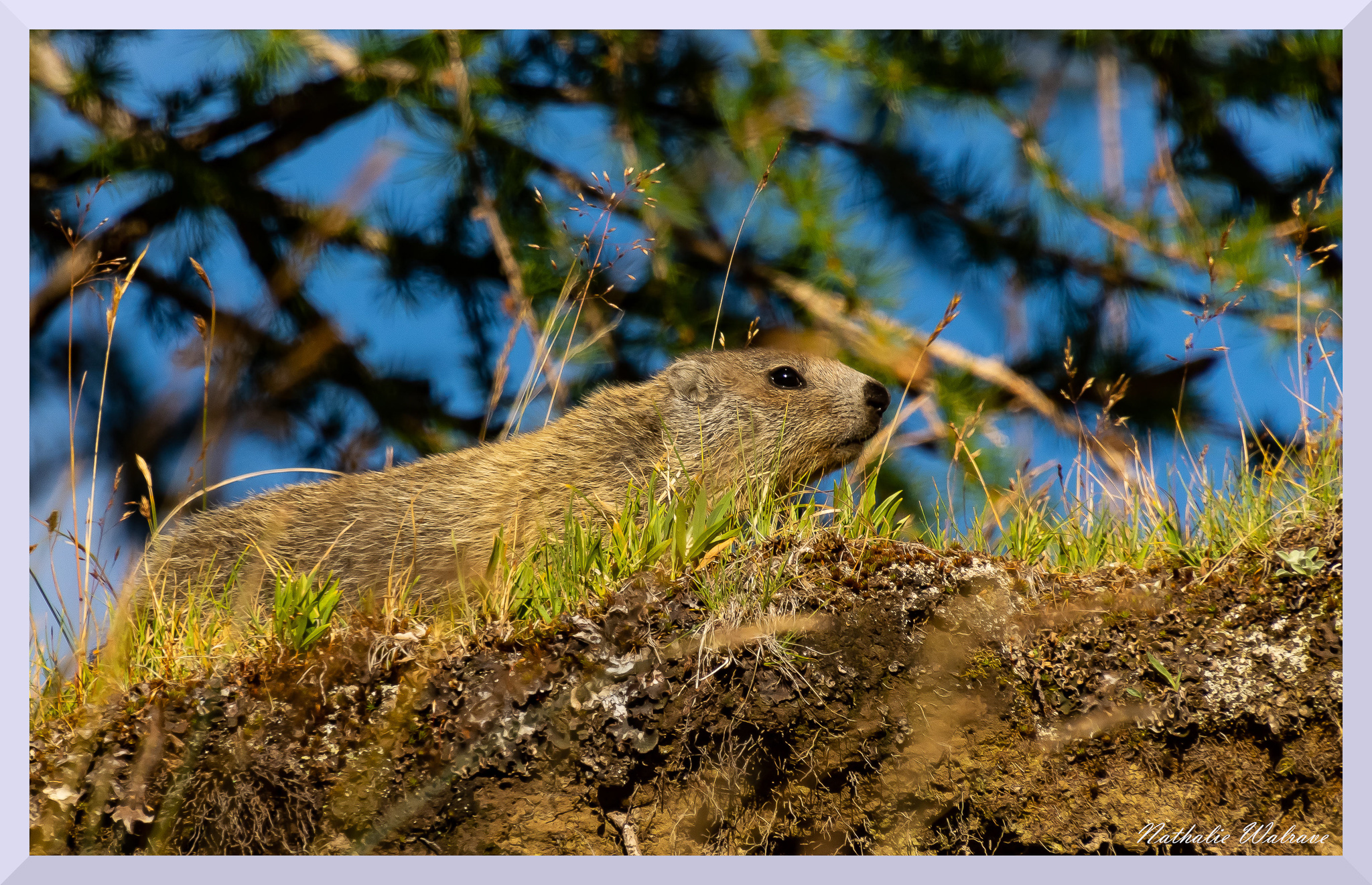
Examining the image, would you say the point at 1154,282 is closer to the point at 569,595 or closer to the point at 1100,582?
the point at 1100,582

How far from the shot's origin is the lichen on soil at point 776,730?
2750 millimetres

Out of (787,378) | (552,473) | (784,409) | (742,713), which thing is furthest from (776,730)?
(787,378)

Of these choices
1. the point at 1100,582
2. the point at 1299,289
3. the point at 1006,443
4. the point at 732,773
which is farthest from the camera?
the point at 1006,443

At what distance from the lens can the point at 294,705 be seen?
280cm

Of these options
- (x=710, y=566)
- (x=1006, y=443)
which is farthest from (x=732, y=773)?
(x=1006, y=443)

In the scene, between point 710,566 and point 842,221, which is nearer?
point 710,566

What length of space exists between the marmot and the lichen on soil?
70cm

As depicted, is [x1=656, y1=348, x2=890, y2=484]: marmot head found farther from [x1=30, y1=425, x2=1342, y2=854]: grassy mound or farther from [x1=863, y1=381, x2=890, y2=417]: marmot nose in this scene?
[x1=30, y1=425, x2=1342, y2=854]: grassy mound

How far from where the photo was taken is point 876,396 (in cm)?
450

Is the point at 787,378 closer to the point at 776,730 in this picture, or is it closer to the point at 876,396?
the point at 876,396

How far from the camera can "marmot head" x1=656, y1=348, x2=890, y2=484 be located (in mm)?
4441

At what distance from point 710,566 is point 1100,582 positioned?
1.17 meters

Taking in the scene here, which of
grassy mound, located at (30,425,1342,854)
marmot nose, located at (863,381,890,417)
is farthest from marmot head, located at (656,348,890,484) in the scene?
grassy mound, located at (30,425,1342,854)

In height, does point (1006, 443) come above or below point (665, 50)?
below
